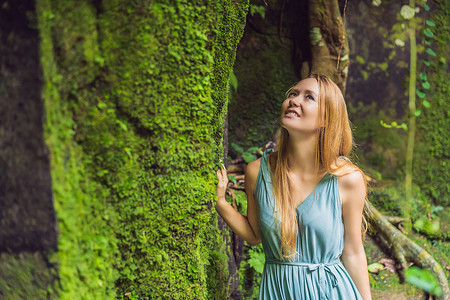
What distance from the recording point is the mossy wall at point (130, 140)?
159 cm

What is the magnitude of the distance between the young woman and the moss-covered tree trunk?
46 cm

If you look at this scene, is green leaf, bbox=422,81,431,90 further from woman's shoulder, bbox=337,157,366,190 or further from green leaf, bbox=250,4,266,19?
woman's shoulder, bbox=337,157,366,190

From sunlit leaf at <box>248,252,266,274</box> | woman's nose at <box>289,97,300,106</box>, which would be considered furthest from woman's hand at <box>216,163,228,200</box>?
sunlit leaf at <box>248,252,266,274</box>

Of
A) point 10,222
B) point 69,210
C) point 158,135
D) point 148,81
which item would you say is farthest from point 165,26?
point 10,222

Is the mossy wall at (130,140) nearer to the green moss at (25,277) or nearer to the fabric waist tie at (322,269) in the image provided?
the green moss at (25,277)

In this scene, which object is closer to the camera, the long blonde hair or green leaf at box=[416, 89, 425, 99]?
the long blonde hair

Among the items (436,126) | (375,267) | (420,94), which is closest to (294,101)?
(375,267)

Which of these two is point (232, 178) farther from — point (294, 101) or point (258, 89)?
point (294, 101)

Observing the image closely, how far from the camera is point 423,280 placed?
412 cm

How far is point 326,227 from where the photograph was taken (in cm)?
237

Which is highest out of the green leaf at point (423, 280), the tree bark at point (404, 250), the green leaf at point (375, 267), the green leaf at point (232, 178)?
the green leaf at point (232, 178)

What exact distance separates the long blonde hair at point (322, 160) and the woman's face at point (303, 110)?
0.12 ft

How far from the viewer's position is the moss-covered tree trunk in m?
1.58

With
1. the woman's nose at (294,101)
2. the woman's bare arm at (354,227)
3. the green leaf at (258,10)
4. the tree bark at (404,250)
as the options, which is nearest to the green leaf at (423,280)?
the tree bark at (404,250)
